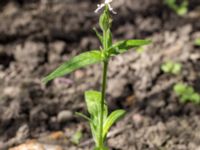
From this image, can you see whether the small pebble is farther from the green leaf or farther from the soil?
the green leaf

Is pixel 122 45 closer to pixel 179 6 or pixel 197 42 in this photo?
pixel 197 42

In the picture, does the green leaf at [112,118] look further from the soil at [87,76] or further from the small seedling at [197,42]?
the small seedling at [197,42]

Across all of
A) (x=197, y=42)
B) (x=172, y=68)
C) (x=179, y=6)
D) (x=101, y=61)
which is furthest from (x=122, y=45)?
(x=179, y=6)

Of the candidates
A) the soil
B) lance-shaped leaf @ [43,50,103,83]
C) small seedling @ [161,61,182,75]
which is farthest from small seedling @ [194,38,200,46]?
lance-shaped leaf @ [43,50,103,83]

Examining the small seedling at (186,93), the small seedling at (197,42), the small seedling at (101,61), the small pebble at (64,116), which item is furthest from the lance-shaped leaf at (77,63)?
the small seedling at (197,42)

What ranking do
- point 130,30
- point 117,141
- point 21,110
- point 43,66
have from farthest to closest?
point 130,30, point 43,66, point 21,110, point 117,141

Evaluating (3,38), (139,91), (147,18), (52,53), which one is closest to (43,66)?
(52,53)

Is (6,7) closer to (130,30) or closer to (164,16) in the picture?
(130,30)
